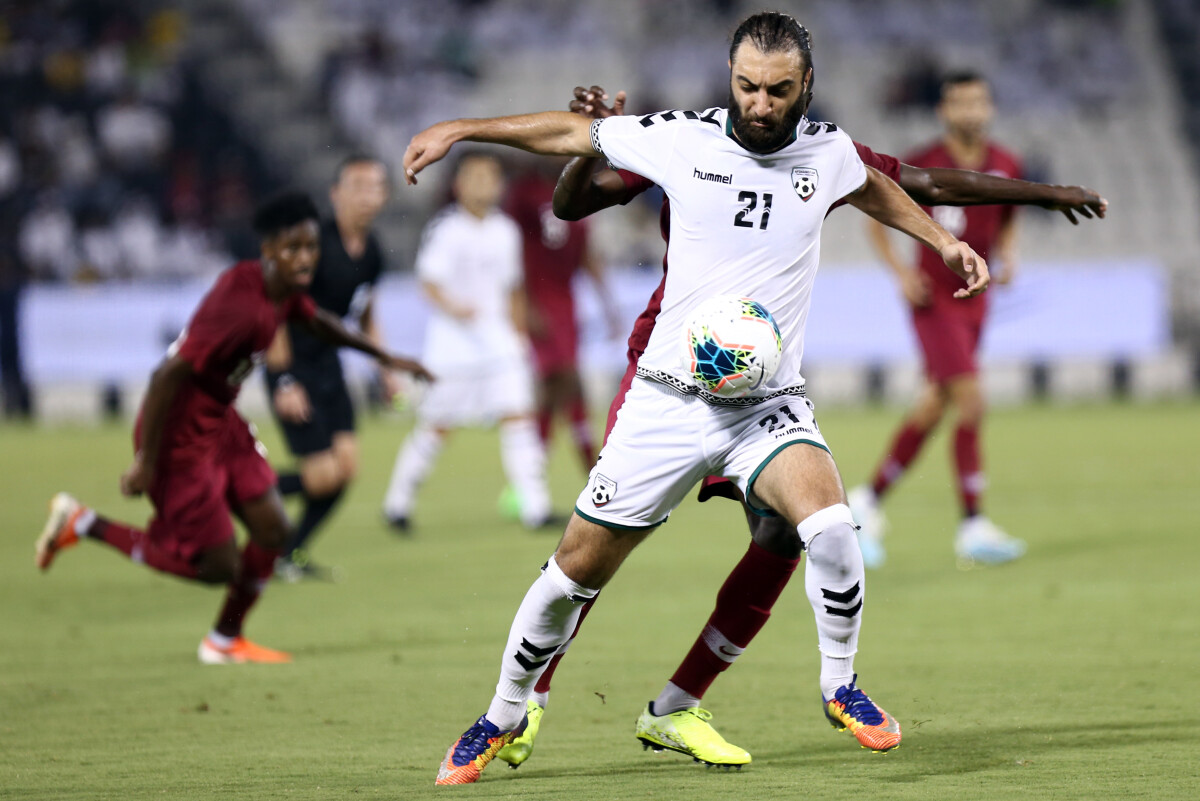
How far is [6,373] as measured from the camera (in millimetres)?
20875

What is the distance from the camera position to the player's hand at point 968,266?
14.7ft

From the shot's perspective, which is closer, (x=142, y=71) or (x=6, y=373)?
(x=6, y=373)

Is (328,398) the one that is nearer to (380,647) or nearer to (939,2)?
(380,647)

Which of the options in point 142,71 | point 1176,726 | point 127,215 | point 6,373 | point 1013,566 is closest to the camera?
point 1176,726

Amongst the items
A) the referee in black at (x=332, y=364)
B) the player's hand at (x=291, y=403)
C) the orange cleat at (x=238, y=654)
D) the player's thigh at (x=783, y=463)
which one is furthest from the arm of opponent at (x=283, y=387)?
the player's thigh at (x=783, y=463)

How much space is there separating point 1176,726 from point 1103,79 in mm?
26104

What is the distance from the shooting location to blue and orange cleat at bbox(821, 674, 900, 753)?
4594 mm

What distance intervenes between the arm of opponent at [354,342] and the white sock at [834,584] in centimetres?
304

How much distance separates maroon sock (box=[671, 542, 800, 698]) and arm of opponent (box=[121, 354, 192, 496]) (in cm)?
252

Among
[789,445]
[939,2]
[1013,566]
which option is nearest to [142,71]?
[939,2]

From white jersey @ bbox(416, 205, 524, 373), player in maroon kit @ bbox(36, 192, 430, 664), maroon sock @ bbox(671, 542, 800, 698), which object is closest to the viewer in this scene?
maroon sock @ bbox(671, 542, 800, 698)

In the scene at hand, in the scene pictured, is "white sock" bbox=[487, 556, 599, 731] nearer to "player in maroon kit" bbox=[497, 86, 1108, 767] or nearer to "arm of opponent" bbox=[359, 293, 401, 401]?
"player in maroon kit" bbox=[497, 86, 1108, 767]

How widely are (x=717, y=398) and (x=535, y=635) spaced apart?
2.88 ft

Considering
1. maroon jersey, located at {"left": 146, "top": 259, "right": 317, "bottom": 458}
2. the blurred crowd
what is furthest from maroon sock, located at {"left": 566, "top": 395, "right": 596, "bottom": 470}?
the blurred crowd
